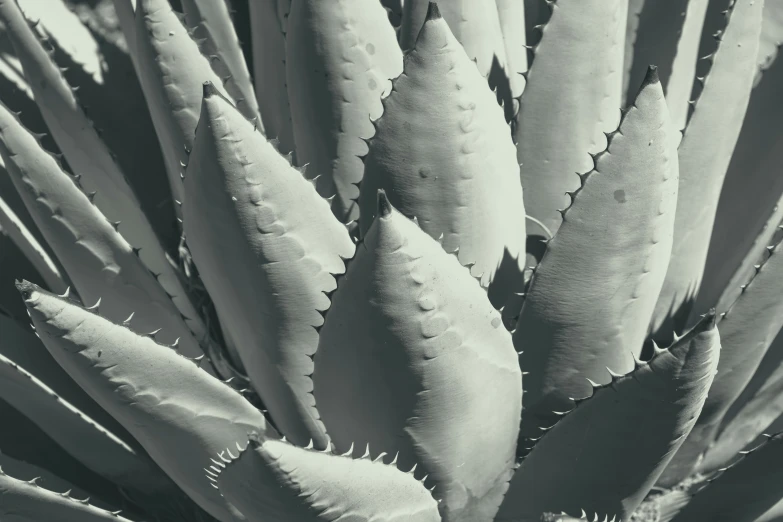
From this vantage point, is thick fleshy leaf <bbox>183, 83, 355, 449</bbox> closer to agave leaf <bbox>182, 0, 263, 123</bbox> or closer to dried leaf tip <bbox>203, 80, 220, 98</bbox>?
dried leaf tip <bbox>203, 80, 220, 98</bbox>

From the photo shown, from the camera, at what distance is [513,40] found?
139 centimetres

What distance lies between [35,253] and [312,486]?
767 millimetres

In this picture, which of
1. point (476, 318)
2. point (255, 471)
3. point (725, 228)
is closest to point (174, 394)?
point (255, 471)

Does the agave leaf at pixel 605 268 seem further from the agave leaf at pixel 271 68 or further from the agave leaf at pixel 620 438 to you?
the agave leaf at pixel 271 68

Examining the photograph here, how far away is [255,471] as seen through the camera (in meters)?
0.80

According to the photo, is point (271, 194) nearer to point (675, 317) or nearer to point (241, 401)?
point (241, 401)

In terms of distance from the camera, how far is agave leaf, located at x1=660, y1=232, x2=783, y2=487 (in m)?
1.09

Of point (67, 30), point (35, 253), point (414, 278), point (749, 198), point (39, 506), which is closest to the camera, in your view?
point (414, 278)

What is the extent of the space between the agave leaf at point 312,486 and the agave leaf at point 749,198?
0.59 meters

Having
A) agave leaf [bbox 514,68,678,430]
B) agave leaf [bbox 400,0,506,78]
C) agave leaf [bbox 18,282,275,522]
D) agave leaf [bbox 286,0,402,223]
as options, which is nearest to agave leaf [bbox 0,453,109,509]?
agave leaf [bbox 18,282,275,522]

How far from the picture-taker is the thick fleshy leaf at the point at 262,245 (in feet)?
2.94

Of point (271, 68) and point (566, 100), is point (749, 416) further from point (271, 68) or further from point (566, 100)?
point (271, 68)

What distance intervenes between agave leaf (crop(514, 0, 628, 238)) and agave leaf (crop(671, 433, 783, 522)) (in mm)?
390

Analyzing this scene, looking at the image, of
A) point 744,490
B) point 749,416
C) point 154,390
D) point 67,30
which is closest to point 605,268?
point 744,490
